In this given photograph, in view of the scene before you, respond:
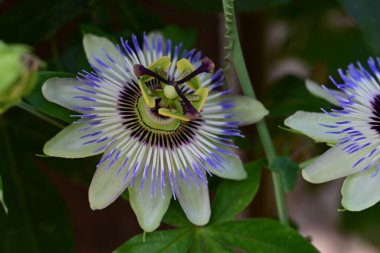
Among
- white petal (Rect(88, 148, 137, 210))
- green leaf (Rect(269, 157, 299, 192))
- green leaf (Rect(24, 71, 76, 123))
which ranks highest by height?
green leaf (Rect(24, 71, 76, 123))

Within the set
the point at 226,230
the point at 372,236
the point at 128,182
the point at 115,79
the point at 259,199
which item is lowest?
the point at 372,236

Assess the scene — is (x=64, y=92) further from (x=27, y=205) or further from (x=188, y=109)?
(x=27, y=205)

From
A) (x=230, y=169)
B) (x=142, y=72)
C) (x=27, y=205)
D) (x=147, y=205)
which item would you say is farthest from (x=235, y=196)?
(x=27, y=205)

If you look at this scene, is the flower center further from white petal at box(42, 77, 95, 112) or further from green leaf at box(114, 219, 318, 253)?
green leaf at box(114, 219, 318, 253)

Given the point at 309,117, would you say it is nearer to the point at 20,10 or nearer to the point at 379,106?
the point at 379,106

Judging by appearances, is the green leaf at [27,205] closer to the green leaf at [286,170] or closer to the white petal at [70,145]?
the white petal at [70,145]

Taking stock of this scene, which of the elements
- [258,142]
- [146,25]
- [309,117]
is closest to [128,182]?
[309,117]

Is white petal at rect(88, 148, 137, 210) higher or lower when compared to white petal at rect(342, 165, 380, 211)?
higher

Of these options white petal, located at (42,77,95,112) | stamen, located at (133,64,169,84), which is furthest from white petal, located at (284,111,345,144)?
white petal, located at (42,77,95,112)
